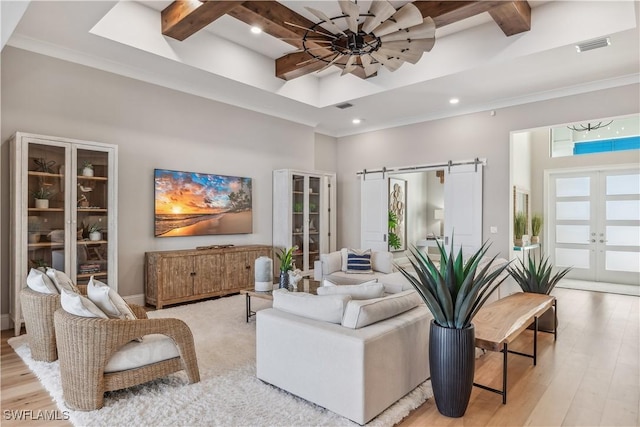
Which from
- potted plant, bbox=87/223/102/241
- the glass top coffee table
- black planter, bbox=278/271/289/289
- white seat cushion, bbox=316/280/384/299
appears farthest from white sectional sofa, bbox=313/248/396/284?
potted plant, bbox=87/223/102/241

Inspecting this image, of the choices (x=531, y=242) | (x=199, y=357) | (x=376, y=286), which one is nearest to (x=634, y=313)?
(x=531, y=242)

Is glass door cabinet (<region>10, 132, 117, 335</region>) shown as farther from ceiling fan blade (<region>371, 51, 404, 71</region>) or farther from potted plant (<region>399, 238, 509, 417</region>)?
potted plant (<region>399, 238, 509, 417</region>)

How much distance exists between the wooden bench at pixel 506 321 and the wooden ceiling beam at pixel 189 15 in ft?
11.8

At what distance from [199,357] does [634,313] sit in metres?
5.73

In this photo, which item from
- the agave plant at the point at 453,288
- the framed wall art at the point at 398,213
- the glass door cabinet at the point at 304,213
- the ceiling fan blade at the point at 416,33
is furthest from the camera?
the framed wall art at the point at 398,213

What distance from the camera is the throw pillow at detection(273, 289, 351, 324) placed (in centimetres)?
255

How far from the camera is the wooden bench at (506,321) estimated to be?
2592mm

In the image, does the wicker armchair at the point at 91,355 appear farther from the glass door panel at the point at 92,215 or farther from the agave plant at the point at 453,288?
the glass door panel at the point at 92,215

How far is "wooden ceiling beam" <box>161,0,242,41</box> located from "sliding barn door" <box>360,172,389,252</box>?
4.49 m

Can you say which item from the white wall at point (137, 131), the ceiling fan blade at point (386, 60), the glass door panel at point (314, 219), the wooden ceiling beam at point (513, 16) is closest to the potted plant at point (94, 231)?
the white wall at point (137, 131)

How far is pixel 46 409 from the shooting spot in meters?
2.49

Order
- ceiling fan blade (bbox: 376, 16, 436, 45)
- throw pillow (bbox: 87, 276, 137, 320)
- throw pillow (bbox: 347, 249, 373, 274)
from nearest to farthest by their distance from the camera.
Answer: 1. throw pillow (bbox: 87, 276, 137, 320)
2. ceiling fan blade (bbox: 376, 16, 436, 45)
3. throw pillow (bbox: 347, 249, 373, 274)

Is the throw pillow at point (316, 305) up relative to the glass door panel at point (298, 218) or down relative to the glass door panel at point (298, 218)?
down

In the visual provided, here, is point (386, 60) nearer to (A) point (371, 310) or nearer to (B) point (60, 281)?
(A) point (371, 310)
